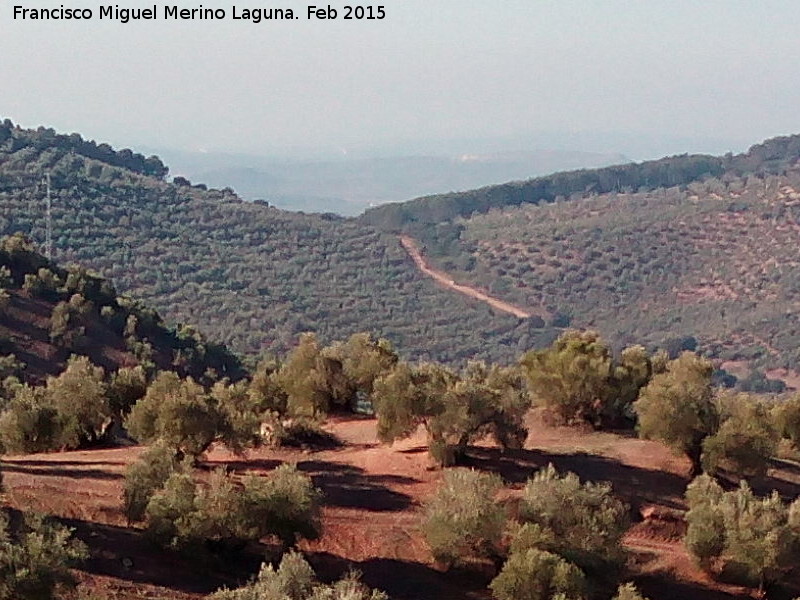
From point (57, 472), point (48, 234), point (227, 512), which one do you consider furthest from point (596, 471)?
point (48, 234)

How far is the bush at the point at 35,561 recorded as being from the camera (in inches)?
566

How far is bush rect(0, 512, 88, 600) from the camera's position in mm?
14383

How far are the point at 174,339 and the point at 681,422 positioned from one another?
41674 mm

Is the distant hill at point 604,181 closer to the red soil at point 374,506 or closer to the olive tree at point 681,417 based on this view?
the olive tree at point 681,417

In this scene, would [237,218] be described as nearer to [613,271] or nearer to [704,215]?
[613,271]

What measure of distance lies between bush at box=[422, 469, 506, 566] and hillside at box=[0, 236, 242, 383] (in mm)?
34885

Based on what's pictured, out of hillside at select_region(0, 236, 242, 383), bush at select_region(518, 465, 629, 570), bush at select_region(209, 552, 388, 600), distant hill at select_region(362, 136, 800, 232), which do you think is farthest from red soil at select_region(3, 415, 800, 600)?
distant hill at select_region(362, 136, 800, 232)

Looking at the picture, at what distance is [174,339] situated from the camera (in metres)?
61.9

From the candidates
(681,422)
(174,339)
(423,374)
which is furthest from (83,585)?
(174,339)

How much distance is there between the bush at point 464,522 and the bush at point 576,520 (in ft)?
2.94

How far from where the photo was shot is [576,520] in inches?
828

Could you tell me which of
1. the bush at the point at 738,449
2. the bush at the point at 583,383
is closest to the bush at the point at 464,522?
the bush at the point at 738,449

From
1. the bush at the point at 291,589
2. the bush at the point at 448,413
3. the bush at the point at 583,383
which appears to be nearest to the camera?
the bush at the point at 291,589

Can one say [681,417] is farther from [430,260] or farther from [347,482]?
[430,260]
